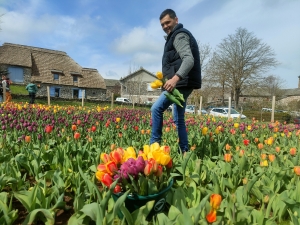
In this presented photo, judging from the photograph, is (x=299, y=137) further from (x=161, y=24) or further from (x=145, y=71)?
(x=145, y=71)

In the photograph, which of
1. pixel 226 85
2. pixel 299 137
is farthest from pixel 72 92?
pixel 299 137

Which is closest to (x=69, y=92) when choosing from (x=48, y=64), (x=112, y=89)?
(x=48, y=64)

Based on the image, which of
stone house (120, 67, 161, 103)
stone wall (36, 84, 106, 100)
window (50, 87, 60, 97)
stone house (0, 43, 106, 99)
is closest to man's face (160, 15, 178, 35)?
stone house (120, 67, 161, 103)

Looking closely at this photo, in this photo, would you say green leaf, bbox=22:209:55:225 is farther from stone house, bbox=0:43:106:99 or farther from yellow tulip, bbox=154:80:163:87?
stone house, bbox=0:43:106:99

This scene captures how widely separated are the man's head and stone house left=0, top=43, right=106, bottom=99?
29.1 m

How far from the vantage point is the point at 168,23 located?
2768mm

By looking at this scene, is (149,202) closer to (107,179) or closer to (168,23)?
(107,179)

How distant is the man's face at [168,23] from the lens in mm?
2756

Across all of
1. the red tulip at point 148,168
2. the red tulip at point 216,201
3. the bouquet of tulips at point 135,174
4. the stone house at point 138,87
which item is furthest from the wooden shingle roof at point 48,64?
the red tulip at point 216,201

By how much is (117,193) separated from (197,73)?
6.72 feet

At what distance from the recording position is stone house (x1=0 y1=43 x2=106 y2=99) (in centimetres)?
3262

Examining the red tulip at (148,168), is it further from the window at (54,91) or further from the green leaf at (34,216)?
the window at (54,91)

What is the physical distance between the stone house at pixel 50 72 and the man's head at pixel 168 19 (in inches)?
1147

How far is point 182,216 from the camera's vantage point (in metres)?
1.06
